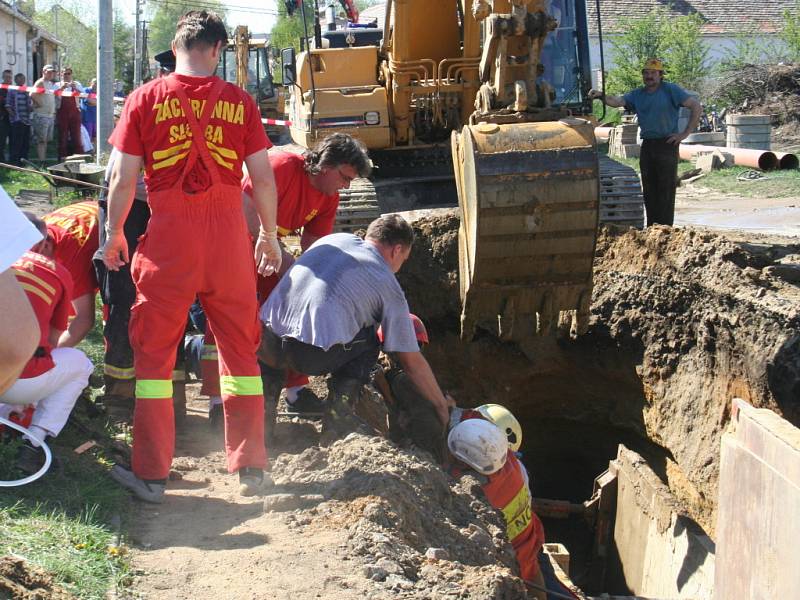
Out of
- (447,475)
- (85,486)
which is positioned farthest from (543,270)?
(85,486)

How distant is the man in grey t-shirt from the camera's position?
525cm

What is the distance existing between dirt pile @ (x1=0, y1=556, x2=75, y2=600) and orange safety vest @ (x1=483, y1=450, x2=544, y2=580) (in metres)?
2.51

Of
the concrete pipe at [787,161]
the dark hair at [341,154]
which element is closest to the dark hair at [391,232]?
the dark hair at [341,154]

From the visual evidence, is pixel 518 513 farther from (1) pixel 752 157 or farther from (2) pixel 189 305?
(1) pixel 752 157

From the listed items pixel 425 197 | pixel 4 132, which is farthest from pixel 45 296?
pixel 4 132

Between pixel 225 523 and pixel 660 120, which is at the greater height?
pixel 660 120

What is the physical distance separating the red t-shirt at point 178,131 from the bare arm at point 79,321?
1.59m

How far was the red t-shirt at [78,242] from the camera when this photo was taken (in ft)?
18.4

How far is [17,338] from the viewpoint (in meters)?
1.75

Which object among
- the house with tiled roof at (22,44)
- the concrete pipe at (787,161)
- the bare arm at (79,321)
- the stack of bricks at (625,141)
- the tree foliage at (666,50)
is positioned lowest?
the bare arm at (79,321)

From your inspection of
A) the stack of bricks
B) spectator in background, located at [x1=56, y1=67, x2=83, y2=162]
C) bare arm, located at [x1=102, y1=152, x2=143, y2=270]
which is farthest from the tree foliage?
bare arm, located at [x1=102, y1=152, x2=143, y2=270]

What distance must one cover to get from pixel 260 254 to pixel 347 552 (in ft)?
5.44

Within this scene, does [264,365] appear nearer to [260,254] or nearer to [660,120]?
[260,254]

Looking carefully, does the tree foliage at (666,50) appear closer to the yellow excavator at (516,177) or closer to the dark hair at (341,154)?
the yellow excavator at (516,177)
